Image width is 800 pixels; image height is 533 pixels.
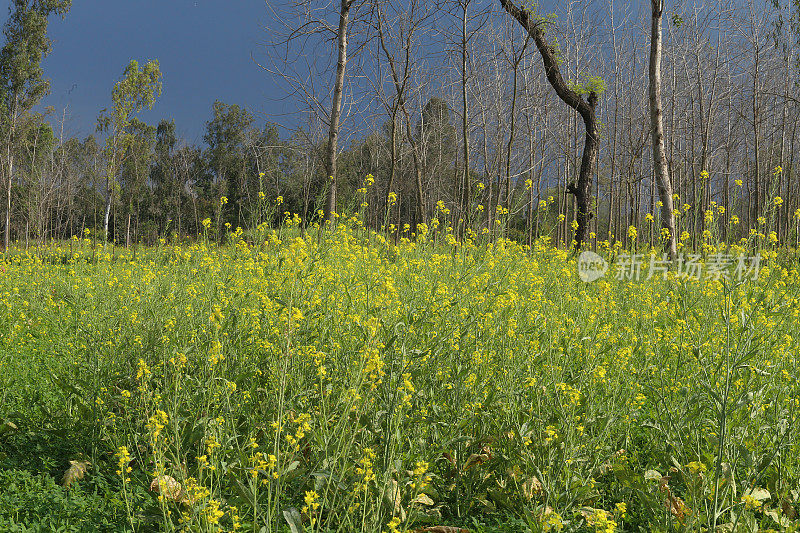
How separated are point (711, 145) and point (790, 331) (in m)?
24.9

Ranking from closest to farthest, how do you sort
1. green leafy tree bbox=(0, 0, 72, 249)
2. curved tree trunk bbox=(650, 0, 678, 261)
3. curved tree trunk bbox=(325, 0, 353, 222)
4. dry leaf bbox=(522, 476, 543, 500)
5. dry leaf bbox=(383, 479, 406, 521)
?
dry leaf bbox=(383, 479, 406, 521)
dry leaf bbox=(522, 476, 543, 500)
curved tree trunk bbox=(325, 0, 353, 222)
curved tree trunk bbox=(650, 0, 678, 261)
green leafy tree bbox=(0, 0, 72, 249)

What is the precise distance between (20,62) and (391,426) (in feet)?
99.0

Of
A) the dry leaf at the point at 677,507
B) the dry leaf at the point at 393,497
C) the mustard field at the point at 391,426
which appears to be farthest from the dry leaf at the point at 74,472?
the dry leaf at the point at 677,507

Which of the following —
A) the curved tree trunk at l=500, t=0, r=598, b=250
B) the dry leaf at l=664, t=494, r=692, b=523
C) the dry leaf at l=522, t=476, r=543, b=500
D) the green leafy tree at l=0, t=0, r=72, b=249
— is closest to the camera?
the dry leaf at l=664, t=494, r=692, b=523

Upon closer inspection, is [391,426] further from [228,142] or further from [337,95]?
[228,142]

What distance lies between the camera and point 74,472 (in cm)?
253

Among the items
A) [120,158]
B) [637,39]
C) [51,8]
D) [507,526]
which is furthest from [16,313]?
[51,8]

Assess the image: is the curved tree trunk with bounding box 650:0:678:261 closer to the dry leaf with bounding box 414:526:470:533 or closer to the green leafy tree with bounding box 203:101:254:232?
the dry leaf with bounding box 414:526:470:533

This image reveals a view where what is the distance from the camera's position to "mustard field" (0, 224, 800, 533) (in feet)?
6.33

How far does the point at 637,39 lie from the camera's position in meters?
21.9

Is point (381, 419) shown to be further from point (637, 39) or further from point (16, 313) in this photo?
point (637, 39)

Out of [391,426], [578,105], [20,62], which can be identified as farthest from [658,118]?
[20,62]

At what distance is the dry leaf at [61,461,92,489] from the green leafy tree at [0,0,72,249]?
27192mm

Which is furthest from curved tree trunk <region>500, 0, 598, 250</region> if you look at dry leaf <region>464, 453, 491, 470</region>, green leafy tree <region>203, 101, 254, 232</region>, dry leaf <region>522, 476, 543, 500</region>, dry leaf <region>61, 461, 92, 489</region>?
green leafy tree <region>203, 101, 254, 232</region>
